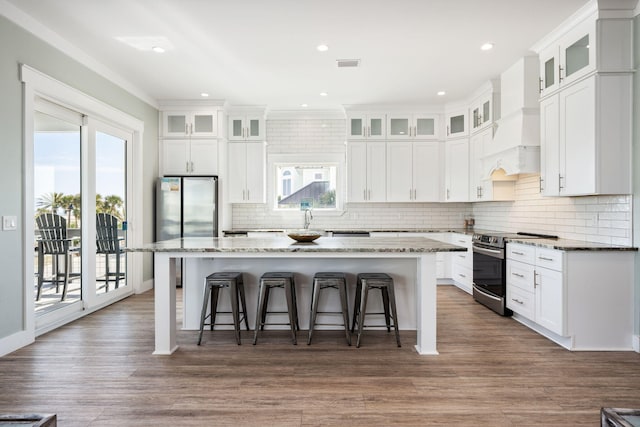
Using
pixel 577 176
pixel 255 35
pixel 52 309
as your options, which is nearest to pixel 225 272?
pixel 52 309

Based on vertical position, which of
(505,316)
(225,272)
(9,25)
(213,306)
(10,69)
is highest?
(9,25)

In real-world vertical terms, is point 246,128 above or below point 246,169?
above

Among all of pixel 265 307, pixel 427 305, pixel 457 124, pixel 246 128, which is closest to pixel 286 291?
pixel 265 307

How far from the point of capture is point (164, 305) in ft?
10.5

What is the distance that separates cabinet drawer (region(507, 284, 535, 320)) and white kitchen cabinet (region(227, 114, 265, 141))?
433 cm

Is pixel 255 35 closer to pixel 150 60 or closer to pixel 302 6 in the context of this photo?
pixel 302 6

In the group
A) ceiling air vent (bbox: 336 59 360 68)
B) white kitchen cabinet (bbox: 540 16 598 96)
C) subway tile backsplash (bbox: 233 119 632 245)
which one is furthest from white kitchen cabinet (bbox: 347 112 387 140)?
white kitchen cabinet (bbox: 540 16 598 96)

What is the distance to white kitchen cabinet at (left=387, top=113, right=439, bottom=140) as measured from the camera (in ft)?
20.5

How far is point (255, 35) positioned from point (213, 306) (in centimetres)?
271

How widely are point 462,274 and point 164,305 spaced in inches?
167

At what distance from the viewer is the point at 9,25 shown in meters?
3.19

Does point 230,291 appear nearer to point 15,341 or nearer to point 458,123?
point 15,341

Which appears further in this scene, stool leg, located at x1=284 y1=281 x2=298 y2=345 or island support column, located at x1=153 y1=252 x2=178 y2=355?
stool leg, located at x1=284 y1=281 x2=298 y2=345

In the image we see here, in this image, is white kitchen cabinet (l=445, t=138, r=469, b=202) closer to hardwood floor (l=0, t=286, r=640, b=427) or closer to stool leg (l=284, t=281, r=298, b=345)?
hardwood floor (l=0, t=286, r=640, b=427)
